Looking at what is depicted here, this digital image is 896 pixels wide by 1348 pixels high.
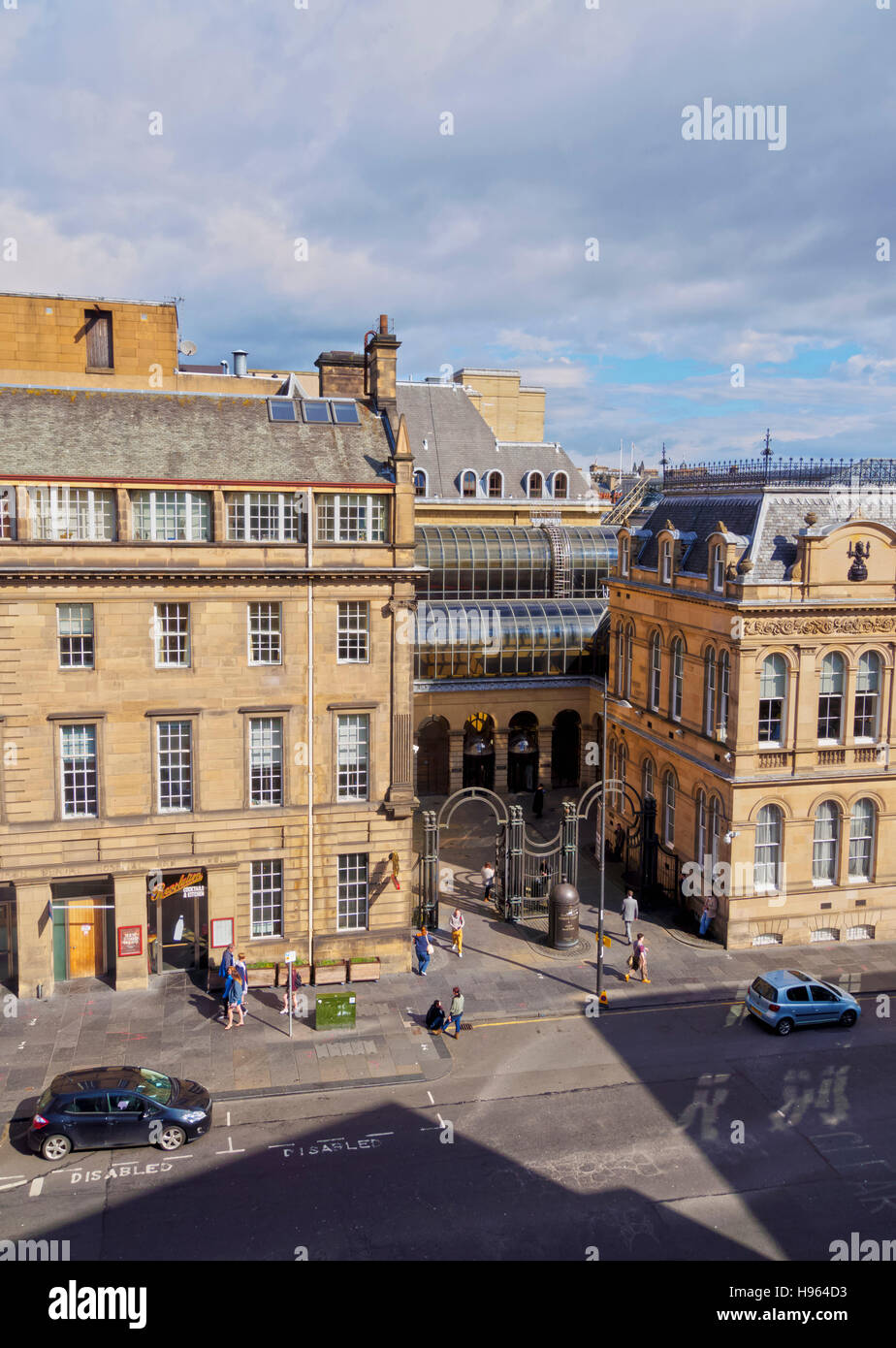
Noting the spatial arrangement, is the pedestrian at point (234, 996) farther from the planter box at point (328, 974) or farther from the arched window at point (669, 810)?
the arched window at point (669, 810)

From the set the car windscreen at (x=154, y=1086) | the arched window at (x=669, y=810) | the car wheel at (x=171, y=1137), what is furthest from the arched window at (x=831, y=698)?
the car wheel at (x=171, y=1137)

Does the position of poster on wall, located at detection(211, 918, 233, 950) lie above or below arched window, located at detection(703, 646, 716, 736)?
below

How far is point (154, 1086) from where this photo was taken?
25.1m

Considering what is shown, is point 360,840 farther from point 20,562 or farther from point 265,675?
point 20,562

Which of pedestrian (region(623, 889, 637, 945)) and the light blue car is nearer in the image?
the light blue car

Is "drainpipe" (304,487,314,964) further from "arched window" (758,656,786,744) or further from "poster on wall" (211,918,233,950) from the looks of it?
"arched window" (758,656,786,744)

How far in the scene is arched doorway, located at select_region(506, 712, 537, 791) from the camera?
2244 inches

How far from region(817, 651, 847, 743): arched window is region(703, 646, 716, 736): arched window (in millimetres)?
3518

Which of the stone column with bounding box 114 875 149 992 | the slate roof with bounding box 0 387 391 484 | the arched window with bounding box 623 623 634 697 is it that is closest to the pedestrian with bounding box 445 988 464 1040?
the stone column with bounding box 114 875 149 992

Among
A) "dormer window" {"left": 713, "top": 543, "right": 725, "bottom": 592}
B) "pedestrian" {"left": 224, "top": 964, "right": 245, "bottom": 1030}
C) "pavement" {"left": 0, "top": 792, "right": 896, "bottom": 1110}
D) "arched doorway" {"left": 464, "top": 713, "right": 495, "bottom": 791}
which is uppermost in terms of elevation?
"dormer window" {"left": 713, "top": 543, "right": 725, "bottom": 592}

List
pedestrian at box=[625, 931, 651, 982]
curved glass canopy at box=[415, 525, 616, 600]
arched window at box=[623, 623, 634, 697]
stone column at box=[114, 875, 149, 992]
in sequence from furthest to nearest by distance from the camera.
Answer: curved glass canopy at box=[415, 525, 616, 600] < arched window at box=[623, 623, 634, 697] < pedestrian at box=[625, 931, 651, 982] < stone column at box=[114, 875, 149, 992]

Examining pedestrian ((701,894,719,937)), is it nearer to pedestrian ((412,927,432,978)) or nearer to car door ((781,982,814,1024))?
car door ((781,982,814,1024))

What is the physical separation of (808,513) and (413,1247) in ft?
83.0

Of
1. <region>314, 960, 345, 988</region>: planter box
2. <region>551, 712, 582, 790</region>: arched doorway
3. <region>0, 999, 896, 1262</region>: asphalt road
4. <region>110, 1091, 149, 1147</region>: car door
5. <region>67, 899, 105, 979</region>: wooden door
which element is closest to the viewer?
<region>0, 999, 896, 1262</region>: asphalt road
